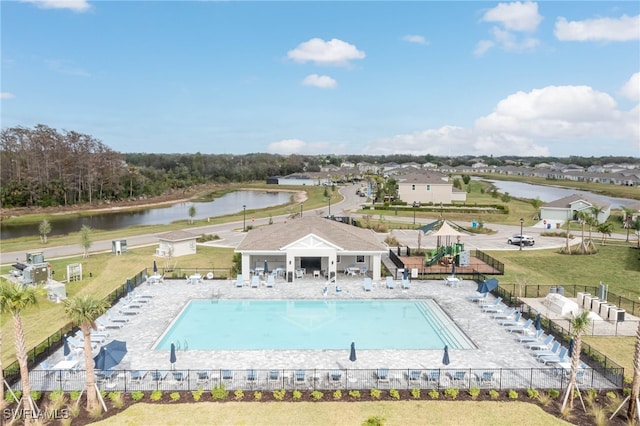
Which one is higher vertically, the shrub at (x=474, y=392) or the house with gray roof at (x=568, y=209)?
the house with gray roof at (x=568, y=209)

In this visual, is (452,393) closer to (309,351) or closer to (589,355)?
(309,351)

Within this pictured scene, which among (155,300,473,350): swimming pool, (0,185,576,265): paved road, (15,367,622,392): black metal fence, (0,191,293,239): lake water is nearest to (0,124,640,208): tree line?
(0,191,293,239): lake water

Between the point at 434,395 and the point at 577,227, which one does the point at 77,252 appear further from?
the point at 577,227

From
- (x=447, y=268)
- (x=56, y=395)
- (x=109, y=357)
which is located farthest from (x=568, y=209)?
(x=56, y=395)

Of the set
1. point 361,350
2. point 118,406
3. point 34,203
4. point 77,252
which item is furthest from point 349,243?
point 34,203

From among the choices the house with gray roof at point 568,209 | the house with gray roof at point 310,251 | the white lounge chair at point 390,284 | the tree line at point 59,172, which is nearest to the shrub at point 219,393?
the house with gray roof at point 310,251

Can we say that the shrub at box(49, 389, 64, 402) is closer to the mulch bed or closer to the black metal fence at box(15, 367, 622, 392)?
the mulch bed

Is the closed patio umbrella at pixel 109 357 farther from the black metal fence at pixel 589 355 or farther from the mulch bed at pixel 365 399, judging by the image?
the black metal fence at pixel 589 355
